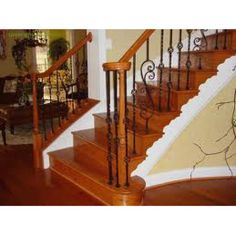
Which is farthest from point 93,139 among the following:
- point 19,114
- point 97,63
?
point 19,114

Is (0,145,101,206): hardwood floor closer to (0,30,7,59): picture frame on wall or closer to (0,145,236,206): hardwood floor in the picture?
(0,145,236,206): hardwood floor

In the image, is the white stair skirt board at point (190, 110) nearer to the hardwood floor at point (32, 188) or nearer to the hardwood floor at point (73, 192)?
the hardwood floor at point (73, 192)

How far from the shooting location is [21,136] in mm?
5977

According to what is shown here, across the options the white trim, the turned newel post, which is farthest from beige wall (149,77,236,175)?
the turned newel post

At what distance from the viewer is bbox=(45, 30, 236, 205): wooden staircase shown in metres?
2.85

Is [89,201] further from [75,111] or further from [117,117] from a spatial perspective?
[75,111]

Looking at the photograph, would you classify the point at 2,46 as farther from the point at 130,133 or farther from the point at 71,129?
the point at 130,133

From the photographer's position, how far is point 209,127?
365 cm

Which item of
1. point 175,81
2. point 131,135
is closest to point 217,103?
point 175,81

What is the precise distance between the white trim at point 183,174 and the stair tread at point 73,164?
1.71 ft

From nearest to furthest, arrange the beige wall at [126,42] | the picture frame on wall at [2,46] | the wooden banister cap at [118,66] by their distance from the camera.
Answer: the wooden banister cap at [118,66], the beige wall at [126,42], the picture frame on wall at [2,46]

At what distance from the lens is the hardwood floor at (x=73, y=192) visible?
10.5 feet

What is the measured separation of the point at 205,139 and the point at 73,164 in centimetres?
146

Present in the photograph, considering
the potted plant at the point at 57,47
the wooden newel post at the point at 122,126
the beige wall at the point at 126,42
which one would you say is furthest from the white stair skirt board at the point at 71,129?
the potted plant at the point at 57,47
